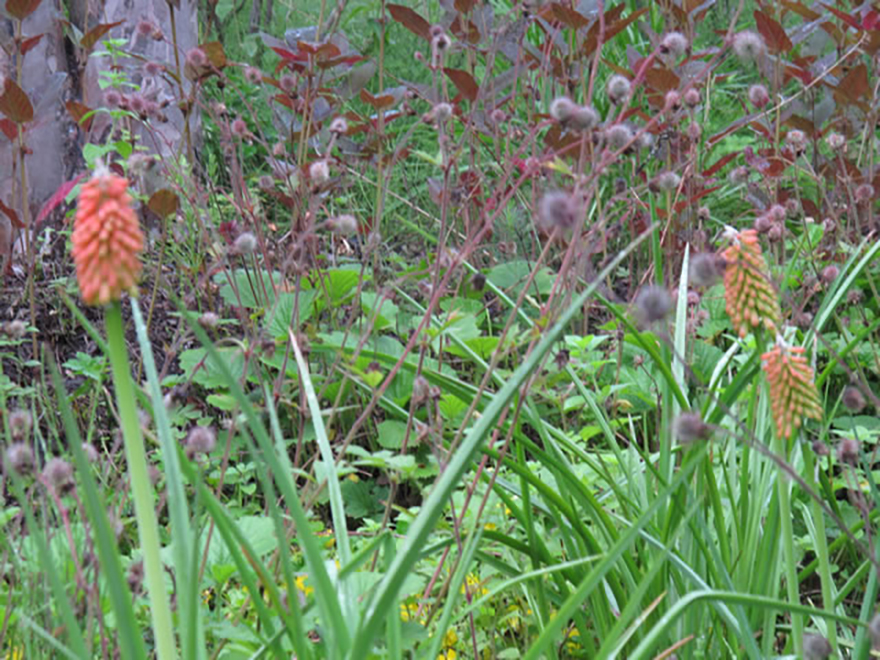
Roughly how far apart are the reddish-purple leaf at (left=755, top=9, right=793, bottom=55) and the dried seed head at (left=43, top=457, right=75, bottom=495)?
99.5 inches

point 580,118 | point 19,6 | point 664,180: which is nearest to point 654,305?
point 580,118

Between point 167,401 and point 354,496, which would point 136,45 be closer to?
point 354,496

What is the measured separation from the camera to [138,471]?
81 cm

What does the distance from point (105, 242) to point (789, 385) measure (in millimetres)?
737

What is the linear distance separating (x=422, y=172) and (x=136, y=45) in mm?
1640

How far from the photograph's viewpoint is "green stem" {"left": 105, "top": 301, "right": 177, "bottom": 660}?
0.79 metres

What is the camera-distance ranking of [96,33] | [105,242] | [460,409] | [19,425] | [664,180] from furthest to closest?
[96,33]
[460,409]
[664,180]
[19,425]
[105,242]

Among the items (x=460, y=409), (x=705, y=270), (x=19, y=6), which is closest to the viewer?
(x=705, y=270)

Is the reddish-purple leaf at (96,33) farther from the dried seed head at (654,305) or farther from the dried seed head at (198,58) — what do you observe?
the dried seed head at (654,305)

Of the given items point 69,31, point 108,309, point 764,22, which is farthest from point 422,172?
point 108,309

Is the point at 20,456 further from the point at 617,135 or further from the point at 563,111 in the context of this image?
the point at 617,135

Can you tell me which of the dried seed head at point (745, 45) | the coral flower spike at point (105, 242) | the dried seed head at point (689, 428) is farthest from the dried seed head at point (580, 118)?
the dried seed head at point (745, 45)

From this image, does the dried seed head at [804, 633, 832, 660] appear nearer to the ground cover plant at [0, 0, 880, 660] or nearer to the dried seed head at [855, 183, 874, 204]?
the ground cover plant at [0, 0, 880, 660]

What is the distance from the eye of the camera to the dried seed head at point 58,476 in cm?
116
